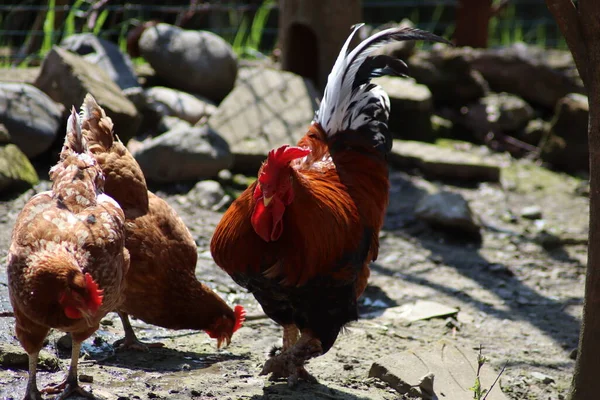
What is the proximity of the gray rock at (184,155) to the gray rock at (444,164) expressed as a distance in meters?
2.25

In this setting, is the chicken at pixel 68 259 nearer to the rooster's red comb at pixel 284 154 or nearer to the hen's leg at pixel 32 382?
the hen's leg at pixel 32 382

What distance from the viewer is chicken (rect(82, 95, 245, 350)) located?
425 centimetres

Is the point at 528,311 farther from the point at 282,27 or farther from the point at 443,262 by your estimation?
the point at 282,27

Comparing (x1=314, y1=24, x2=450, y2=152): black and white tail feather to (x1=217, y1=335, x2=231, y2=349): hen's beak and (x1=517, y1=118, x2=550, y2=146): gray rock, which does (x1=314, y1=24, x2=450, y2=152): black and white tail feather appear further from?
(x1=517, y1=118, x2=550, y2=146): gray rock

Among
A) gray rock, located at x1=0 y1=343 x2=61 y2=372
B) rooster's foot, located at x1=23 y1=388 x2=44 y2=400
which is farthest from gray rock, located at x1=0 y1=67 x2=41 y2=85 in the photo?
rooster's foot, located at x1=23 y1=388 x2=44 y2=400

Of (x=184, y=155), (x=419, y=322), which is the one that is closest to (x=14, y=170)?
(x=184, y=155)

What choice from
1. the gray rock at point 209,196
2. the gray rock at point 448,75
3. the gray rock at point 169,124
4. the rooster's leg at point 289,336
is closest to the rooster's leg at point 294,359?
the rooster's leg at point 289,336

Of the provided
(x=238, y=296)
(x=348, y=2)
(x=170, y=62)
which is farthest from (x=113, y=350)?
(x=348, y=2)

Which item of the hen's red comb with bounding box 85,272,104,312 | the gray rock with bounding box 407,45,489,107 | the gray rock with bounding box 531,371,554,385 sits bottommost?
the gray rock with bounding box 531,371,554,385

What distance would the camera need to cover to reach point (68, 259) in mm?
3168

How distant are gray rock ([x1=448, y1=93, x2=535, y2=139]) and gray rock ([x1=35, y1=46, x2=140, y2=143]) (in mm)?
5031

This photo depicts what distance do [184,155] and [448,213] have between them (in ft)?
8.62

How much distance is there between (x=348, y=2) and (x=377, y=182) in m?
4.58

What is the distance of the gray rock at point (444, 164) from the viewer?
333 inches
